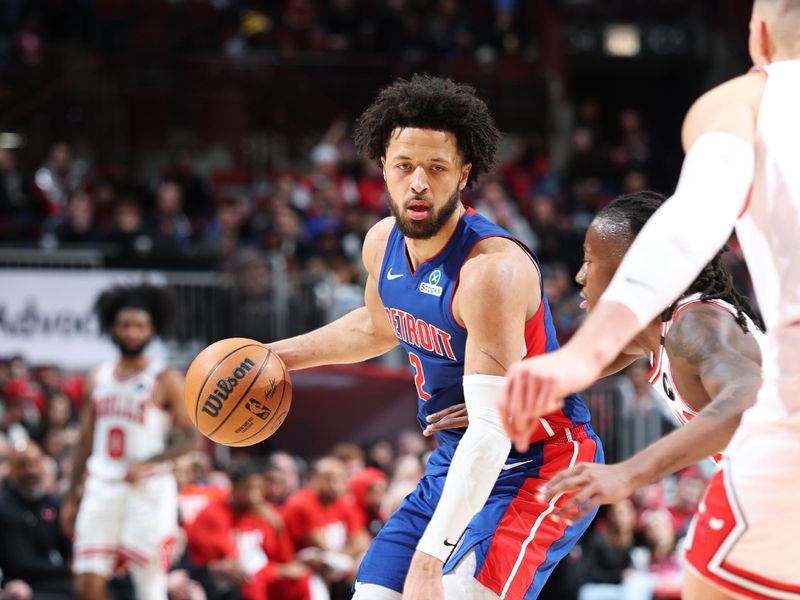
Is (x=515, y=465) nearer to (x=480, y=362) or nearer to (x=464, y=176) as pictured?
(x=480, y=362)

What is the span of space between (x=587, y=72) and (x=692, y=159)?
18.3m

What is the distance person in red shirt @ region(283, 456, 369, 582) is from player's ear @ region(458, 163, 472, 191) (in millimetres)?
5324

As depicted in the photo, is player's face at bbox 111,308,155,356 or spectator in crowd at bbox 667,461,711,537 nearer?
player's face at bbox 111,308,155,356

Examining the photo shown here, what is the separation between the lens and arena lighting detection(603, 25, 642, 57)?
1883cm

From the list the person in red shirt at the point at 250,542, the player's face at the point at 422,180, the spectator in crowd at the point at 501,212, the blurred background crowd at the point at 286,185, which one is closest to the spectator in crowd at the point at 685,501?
the blurred background crowd at the point at 286,185

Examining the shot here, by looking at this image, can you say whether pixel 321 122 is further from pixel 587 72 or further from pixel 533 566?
pixel 533 566

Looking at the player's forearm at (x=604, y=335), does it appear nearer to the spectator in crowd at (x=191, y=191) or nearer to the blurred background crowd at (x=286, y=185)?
the blurred background crowd at (x=286, y=185)

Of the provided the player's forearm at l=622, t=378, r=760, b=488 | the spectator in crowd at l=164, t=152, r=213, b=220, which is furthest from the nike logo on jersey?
the spectator in crowd at l=164, t=152, r=213, b=220

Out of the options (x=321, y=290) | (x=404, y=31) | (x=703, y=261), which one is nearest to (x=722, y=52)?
(x=404, y=31)

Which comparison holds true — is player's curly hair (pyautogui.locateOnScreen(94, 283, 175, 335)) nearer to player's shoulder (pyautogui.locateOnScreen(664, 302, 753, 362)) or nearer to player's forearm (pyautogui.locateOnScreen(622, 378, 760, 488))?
player's shoulder (pyautogui.locateOnScreen(664, 302, 753, 362))

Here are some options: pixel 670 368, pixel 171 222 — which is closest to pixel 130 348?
pixel 670 368

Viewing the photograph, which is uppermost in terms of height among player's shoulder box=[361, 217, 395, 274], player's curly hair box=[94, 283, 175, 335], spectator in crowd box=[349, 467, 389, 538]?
player's shoulder box=[361, 217, 395, 274]

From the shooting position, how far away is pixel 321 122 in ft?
54.2

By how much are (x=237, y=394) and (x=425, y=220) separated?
101 cm
